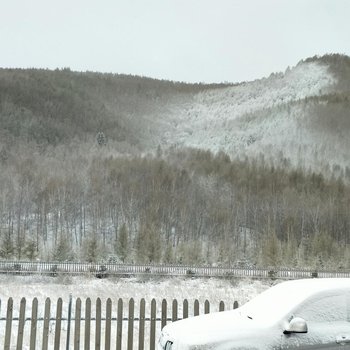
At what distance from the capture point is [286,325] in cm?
738

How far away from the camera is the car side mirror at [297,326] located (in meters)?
7.23

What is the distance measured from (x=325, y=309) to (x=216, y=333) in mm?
1562

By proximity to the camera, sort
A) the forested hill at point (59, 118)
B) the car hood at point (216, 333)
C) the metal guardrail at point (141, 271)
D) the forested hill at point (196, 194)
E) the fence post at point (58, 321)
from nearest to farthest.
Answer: the car hood at point (216, 333), the fence post at point (58, 321), the metal guardrail at point (141, 271), the forested hill at point (196, 194), the forested hill at point (59, 118)

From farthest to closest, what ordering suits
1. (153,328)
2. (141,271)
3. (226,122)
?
1. (226,122)
2. (141,271)
3. (153,328)

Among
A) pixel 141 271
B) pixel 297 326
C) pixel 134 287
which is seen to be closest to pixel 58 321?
pixel 297 326

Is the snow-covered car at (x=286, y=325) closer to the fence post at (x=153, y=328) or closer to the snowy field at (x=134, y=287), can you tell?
the fence post at (x=153, y=328)

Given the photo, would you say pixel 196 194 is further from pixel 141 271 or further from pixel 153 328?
pixel 153 328

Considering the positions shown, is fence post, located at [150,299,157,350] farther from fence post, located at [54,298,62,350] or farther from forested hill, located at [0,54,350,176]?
forested hill, located at [0,54,350,176]

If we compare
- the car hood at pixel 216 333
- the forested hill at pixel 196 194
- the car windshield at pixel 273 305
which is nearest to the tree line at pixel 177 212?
the forested hill at pixel 196 194

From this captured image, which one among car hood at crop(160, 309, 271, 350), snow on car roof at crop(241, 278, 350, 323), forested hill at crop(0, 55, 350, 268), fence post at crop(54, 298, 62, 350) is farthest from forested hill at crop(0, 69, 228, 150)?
car hood at crop(160, 309, 271, 350)

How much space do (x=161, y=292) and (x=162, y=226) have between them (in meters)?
44.7

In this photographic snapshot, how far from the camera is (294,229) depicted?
251ft

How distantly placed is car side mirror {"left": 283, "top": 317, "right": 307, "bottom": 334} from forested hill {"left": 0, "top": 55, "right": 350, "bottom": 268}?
4383 cm

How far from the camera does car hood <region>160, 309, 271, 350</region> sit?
7.33m
